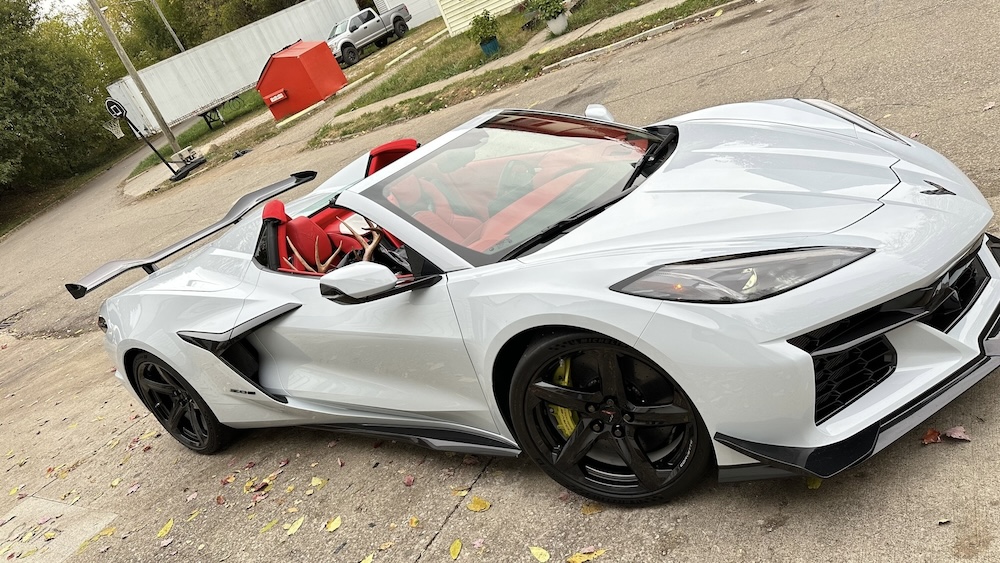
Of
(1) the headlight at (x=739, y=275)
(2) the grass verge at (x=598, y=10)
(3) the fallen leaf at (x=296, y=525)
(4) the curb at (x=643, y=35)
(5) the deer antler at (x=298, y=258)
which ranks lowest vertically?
(3) the fallen leaf at (x=296, y=525)

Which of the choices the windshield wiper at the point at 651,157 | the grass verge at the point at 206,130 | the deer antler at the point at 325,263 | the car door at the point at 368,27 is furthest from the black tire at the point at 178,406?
the car door at the point at 368,27

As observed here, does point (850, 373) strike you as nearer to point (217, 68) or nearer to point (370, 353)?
point (370, 353)

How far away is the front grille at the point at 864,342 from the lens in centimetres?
224

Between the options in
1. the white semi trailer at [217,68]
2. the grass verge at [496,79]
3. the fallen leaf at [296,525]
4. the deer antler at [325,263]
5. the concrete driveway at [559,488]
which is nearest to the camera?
the concrete driveway at [559,488]

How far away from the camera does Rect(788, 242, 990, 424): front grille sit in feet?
7.36

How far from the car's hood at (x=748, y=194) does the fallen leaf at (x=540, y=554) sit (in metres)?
1.12

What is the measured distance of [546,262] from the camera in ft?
8.75

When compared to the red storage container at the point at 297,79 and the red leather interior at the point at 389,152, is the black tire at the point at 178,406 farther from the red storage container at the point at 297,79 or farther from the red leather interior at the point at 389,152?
the red storage container at the point at 297,79

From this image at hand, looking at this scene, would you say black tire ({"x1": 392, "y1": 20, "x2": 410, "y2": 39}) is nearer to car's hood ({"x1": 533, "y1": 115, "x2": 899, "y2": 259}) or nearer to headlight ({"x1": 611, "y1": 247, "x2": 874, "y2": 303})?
car's hood ({"x1": 533, "y1": 115, "x2": 899, "y2": 259})

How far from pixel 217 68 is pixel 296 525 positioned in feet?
106

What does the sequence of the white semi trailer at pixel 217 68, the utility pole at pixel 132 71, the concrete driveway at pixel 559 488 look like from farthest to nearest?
the white semi trailer at pixel 217 68 < the utility pole at pixel 132 71 < the concrete driveway at pixel 559 488

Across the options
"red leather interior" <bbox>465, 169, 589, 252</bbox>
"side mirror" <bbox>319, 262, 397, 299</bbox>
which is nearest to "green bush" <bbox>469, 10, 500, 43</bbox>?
"red leather interior" <bbox>465, 169, 589, 252</bbox>

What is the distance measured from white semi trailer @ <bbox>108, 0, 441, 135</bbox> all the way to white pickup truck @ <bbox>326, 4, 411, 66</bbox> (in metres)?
2.07

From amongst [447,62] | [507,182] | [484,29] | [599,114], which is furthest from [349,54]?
→ [507,182]
